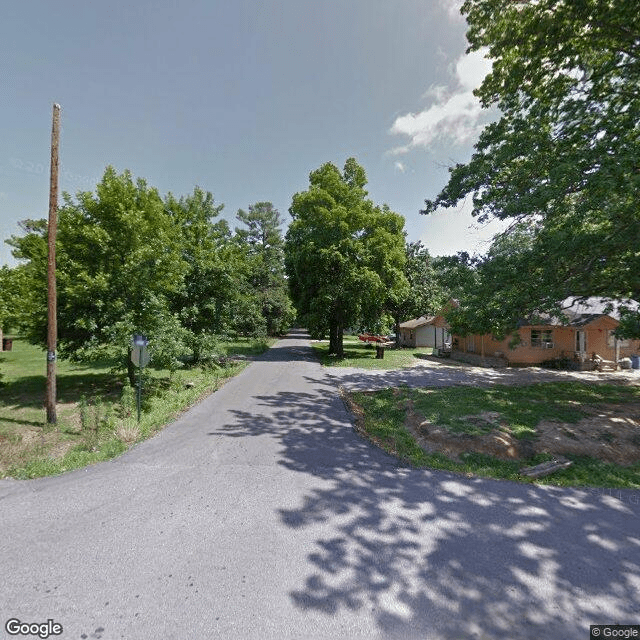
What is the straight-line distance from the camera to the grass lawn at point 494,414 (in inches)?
231

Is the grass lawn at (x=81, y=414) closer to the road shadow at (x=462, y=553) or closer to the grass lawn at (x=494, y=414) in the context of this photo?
the road shadow at (x=462, y=553)

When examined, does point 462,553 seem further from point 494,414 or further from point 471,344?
point 471,344

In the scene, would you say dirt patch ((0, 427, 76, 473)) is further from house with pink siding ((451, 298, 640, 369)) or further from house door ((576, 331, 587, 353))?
house door ((576, 331, 587, 353))

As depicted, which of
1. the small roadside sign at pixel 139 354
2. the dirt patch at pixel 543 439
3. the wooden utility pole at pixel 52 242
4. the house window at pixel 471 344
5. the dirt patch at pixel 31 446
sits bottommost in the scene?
the dirt patch at pixel 31 446

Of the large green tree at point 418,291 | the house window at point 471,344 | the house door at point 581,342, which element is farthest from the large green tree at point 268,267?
the house door at point 581,342

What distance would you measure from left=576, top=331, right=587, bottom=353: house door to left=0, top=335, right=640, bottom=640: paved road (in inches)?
758

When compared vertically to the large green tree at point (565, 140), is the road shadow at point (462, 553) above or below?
below

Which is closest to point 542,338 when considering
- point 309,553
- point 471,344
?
point 471,344

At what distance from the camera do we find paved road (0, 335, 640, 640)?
112 inches

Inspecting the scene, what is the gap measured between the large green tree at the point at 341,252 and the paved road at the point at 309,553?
17394 mm

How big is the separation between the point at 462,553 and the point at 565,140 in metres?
11.1

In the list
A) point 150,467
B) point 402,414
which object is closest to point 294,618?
point 150,467

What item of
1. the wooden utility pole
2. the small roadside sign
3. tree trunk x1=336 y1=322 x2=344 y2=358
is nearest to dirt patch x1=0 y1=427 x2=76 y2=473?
the wooden utility pole

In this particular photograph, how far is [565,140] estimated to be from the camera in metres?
9.04
